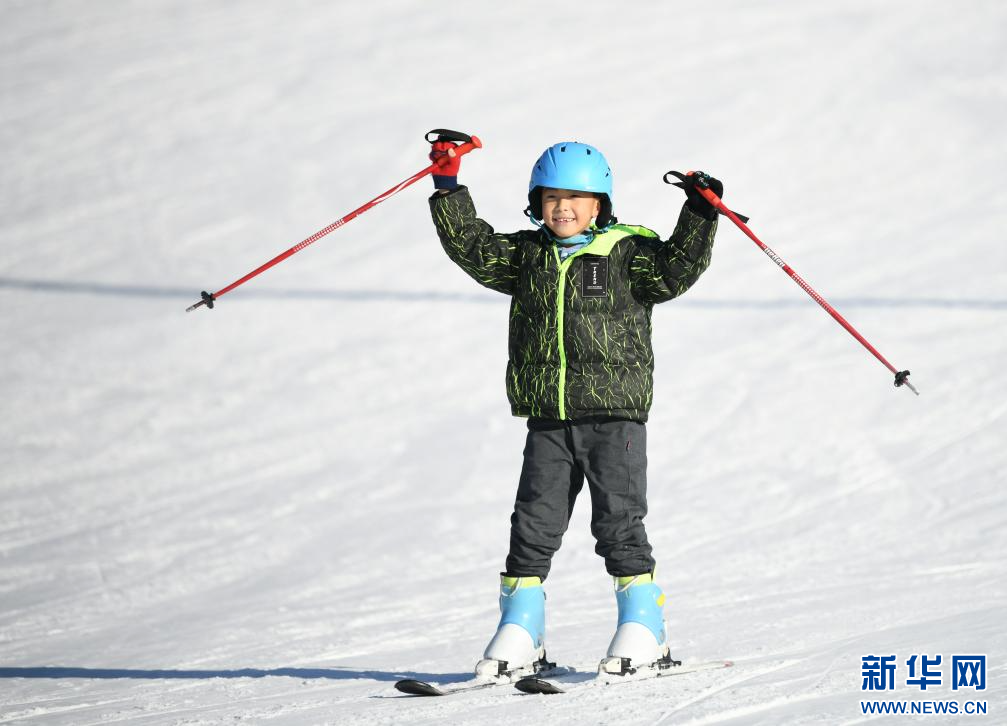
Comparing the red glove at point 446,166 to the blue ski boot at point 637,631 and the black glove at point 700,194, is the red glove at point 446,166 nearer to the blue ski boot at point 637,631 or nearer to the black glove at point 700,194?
the black glove at point 700,194

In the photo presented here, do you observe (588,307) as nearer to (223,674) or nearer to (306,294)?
(223,674)

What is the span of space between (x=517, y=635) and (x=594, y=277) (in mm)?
1019

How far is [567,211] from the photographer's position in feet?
12.7

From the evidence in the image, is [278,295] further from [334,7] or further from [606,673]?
[606,673]

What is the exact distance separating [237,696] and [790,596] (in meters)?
2.37

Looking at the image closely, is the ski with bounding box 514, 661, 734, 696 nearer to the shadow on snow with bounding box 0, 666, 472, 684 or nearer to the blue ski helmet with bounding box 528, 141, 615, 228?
the shadow on snow with bounding box 0, 666, 472, 684

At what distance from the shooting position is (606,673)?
3.69 meters

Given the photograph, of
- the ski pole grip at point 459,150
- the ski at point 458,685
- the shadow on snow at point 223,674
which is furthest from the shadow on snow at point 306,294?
the ski at point 458,685

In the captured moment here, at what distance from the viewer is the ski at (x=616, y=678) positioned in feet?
11.6

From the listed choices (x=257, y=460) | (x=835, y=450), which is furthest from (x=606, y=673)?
(x=257, y=460)

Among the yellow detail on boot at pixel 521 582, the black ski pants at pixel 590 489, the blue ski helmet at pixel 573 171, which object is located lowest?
the yellow detail on boot at pixel 521 582

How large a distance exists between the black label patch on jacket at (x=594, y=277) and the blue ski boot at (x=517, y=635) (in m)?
0.82

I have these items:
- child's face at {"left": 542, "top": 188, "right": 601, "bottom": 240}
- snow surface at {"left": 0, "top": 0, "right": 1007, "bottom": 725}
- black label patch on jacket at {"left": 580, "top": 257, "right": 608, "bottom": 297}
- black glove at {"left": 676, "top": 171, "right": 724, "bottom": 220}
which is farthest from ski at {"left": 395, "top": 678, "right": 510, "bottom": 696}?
black glove at {"left": 676, "top": 171, "right": 724, "bottom": 220}

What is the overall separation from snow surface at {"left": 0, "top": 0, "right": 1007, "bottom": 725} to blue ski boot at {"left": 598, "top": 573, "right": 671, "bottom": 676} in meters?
0.23
